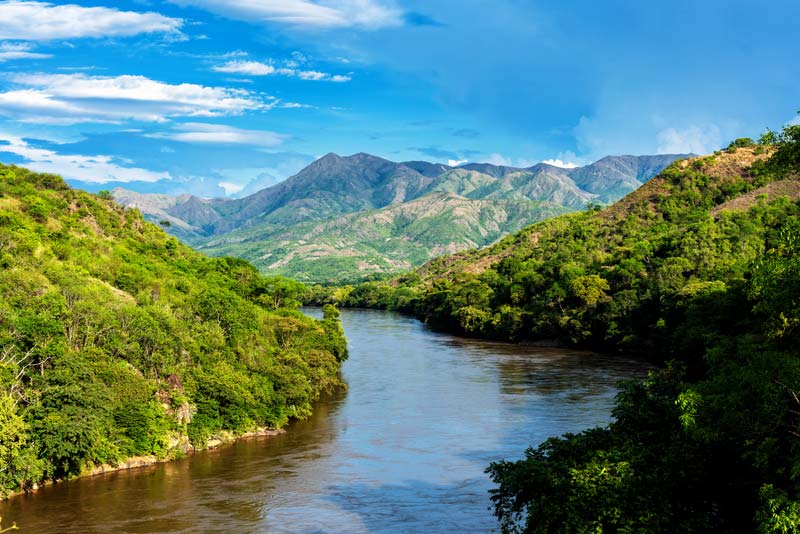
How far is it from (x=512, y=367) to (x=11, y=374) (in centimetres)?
6324

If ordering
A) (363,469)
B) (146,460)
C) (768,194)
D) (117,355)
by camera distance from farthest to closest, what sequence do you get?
(768,194)
(117,355)
(363,469)
(146,460)

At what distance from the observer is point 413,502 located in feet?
144

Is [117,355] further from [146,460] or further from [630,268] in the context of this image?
[630,268]

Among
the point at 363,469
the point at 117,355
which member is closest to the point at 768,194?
the point at 363,469

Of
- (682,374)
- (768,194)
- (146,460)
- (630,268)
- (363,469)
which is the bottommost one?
(363,469)

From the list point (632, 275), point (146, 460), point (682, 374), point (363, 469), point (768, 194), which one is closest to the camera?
point (146, 460)

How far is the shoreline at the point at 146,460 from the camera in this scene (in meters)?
44.8

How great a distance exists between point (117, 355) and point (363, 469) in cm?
1975

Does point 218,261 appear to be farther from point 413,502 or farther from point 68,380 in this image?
point 413,502

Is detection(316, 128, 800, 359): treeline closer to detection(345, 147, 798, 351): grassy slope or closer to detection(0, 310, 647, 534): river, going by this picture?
detection(345, 147, 798, 351): grassy slope

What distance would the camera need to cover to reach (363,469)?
50.8 m

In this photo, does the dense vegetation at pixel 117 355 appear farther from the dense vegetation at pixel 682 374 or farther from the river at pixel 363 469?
the dense vegetation at pixel 682 374

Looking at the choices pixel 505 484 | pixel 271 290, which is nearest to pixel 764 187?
pixel 271 290

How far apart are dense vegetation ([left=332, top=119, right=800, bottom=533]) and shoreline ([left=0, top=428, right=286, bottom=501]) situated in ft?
71.9
